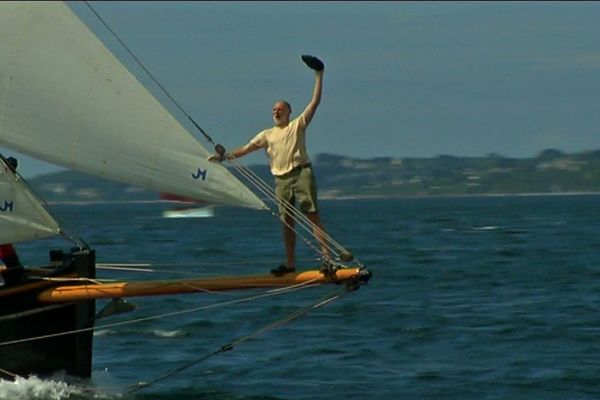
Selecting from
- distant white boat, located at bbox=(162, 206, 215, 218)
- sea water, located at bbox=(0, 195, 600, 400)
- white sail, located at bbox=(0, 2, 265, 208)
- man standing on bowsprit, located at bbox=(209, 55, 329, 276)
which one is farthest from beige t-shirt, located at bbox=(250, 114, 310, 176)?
distant white boat, located at bbox=(162, 206, 215, 218)

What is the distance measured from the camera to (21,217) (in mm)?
22047

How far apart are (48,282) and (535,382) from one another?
7599mm

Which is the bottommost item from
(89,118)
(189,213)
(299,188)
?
(299,188)

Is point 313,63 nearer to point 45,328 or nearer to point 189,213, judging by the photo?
point 45,328

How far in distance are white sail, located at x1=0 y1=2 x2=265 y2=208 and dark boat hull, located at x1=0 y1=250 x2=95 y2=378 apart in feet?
9.51

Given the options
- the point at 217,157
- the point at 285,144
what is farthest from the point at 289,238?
the point at 217,157

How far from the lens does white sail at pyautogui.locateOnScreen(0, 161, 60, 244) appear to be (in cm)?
2198

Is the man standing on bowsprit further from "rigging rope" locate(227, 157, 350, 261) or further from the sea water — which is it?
the sea water

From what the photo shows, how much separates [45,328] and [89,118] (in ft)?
13.0

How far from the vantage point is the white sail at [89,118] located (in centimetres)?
2019

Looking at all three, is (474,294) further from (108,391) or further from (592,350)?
(108,391)

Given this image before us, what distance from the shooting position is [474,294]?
42281 mm

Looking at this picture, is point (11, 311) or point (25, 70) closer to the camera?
point (25, 70)

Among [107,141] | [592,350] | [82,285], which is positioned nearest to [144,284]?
[82,285]
